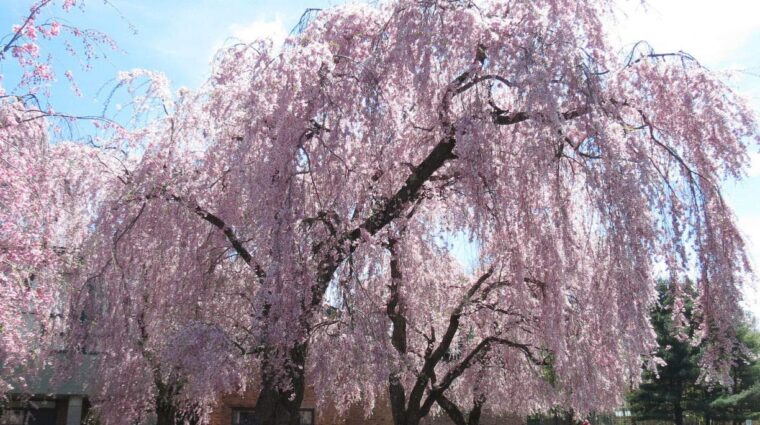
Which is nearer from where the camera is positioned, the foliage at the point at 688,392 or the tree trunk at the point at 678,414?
the foliage at the point at 688,392

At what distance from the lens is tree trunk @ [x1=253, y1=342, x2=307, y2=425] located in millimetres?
7809

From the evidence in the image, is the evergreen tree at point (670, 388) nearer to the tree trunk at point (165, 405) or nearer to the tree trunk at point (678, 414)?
the tree trunk at point (678, 414)

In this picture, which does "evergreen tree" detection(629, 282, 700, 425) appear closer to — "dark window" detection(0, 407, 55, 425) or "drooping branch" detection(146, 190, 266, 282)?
"dark window" detection(0, 407, 55, 425)

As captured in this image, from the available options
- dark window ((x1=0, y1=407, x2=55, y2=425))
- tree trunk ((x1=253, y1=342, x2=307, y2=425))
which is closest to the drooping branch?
tree trunk ((x1=253, y1=342, x2=307, y2=425))

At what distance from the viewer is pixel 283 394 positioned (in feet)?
27.4

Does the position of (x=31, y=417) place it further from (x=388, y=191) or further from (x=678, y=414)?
(x=678, y=414)

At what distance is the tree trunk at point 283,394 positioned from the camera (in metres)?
7.81

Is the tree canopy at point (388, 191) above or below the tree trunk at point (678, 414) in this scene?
above

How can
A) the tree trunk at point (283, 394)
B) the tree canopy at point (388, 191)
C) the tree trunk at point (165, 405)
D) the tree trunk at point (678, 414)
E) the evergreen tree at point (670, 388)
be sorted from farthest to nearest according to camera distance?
the tree trunk at point (678, 414)
the evergreen tree at point (670, 388)
the tree trunk at point (165, 405)
the tree trunk at point (283, 394)
the tree canopy at point (388, 191)

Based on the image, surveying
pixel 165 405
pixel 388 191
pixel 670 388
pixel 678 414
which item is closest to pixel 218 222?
pixel 388 191

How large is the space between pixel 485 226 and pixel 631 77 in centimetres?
258

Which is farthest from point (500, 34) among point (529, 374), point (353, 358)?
point (529, 374)

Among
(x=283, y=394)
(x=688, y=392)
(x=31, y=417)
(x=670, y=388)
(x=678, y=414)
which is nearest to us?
(x=283, y=394)

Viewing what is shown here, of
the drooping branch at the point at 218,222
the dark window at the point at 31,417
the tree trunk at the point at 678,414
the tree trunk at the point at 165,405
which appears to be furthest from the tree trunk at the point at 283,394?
the tree trunk at the point at 678,414
